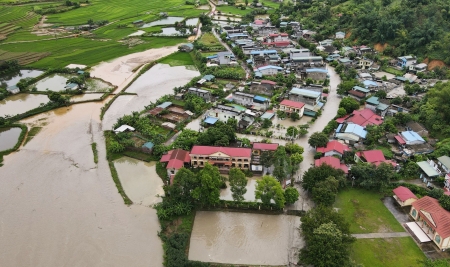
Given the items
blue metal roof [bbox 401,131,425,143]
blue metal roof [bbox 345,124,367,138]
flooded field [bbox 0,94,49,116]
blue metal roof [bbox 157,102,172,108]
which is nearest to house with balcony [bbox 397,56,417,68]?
blue metal roof [bbox 401,131,425,143]

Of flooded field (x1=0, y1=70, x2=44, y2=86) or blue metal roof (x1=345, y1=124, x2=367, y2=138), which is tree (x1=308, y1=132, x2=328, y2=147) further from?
flooded field (x1=0, y1=70, x2=44, y2=86)

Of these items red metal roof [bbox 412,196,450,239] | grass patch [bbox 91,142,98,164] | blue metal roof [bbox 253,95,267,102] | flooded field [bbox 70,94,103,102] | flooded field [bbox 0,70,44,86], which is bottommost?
flooded field [bbox 0,70,44,86]

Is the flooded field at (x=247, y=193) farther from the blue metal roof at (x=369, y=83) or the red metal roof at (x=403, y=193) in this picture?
the blue metal roof at (x=369, y=83)

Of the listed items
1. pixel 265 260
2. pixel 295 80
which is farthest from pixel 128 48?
pixel 265 260

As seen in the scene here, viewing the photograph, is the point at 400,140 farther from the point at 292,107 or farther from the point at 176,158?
the point at 176,158

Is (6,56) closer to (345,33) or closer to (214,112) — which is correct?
(214,112)

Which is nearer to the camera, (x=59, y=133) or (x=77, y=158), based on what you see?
(x=77, y=158)
